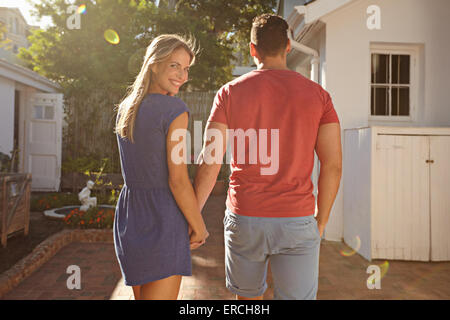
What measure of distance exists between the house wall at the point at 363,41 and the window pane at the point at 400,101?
1.56 feet

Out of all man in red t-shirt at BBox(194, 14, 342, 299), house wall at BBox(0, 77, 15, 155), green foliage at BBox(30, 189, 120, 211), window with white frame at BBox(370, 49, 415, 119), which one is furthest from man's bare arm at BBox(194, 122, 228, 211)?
house wall at BBox(0, 77, 15, 155)

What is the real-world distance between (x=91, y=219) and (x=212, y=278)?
99.0 inches

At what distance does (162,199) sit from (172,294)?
1.44 ft

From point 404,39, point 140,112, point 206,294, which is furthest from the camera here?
point 404,39

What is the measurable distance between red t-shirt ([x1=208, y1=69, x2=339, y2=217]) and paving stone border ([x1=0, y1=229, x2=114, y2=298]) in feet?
10.1

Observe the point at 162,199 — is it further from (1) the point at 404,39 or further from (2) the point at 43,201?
(2) the point at 43,201

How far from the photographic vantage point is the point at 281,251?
6.22 feet

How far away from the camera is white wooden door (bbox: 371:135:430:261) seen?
519cm

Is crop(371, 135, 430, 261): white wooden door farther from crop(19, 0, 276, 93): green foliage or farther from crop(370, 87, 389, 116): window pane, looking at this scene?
crop(19, 0, 276, 93): green foliage

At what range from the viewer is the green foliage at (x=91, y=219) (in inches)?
237

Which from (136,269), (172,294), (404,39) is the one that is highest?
(404,39)

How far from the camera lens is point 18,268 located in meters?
4.23

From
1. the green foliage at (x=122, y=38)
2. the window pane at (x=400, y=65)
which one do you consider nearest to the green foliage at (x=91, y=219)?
the window pane at (x=400, y=65)
